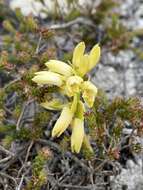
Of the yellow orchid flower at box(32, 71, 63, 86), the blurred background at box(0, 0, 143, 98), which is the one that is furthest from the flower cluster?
the blurred background at box(0, 0, 143, 98)

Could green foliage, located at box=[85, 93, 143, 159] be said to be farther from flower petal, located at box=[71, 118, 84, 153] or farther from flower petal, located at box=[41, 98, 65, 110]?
flower petal, located at box=[41, 98, 65, 110]

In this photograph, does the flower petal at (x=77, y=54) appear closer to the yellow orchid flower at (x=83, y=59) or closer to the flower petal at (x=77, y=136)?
the yellow orchid flower at (x=83, y=59)

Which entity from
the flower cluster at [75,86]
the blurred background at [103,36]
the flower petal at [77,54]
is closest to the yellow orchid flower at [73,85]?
the flower cluster at [75,86]

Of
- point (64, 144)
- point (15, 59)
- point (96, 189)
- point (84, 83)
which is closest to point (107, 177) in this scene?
point (96, 189)

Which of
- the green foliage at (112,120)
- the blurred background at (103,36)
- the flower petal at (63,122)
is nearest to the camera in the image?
the flower petal at (63,122)

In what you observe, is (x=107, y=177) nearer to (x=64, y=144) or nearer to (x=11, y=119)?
(x=64, y=144)

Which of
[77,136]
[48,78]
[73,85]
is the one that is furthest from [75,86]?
[77,136]
